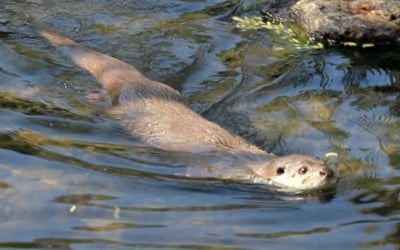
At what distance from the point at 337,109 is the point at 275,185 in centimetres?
108

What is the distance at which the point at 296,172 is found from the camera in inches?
179

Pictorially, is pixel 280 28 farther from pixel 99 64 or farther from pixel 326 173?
pixel 326 173

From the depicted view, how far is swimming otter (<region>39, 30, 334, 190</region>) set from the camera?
4621mm

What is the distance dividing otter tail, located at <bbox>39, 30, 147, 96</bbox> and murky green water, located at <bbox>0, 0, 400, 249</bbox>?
0.08 m

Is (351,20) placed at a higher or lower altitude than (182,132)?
higher

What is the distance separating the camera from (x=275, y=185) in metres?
4.67

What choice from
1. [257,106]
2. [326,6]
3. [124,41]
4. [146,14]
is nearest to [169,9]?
[146,14]

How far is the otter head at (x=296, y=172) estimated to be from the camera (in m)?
4.48

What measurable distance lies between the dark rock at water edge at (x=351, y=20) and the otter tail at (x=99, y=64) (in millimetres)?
1593

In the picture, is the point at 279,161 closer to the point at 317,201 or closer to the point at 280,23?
the point at 317,201

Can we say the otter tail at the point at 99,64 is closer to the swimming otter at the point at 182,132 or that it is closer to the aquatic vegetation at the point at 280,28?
the swimming otter at the point at 182,132

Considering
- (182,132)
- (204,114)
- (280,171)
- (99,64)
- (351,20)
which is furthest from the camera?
(351,20)

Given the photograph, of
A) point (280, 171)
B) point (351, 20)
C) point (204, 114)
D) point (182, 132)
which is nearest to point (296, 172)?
point (280, 171)

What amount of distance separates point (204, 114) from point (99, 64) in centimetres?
88
